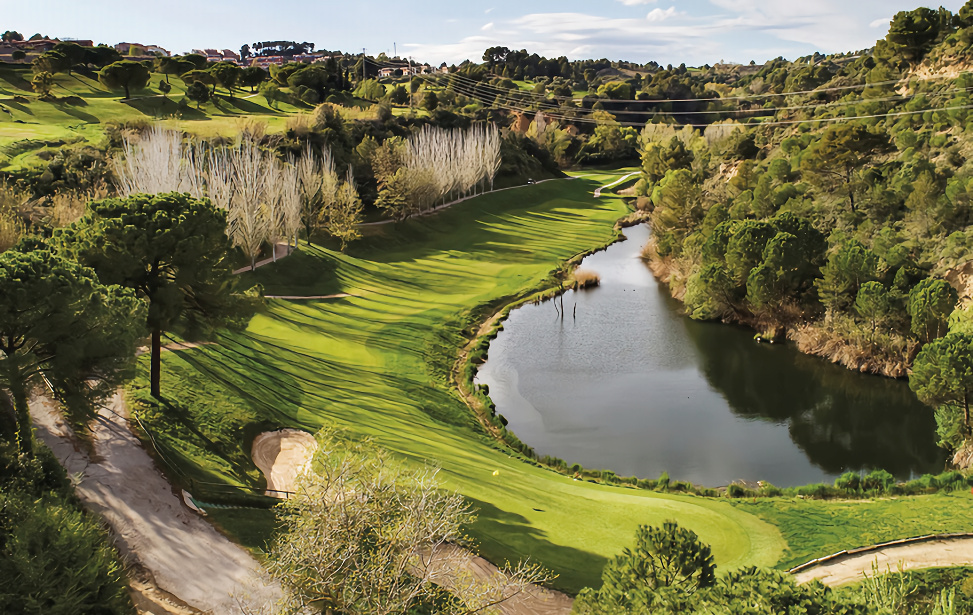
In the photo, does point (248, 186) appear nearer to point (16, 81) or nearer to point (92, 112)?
point (92, 112)

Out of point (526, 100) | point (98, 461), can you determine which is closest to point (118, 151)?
point (98, 461)

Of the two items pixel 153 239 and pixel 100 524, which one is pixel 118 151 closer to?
pixel 153 239

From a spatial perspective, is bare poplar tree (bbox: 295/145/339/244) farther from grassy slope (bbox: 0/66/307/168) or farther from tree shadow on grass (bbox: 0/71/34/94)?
tree shadow on grass (bbox: 0/71/34/94)

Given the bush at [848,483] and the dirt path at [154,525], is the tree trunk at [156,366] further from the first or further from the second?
the bush at [848,483]

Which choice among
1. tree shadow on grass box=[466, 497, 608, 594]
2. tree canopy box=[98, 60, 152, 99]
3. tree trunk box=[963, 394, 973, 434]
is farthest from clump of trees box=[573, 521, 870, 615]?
tree canopy box=[98, 60, 152, 99]

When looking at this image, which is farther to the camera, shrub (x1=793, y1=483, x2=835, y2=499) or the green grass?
shrub (x1=793, y1=483, x2=835, y2=499)

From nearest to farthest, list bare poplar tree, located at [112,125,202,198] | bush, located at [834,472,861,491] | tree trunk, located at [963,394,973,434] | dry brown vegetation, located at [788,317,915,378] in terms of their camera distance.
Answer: bush, located at [834,472,861,491], tree trunk, located at [963,394,973,434], dry brown vegetation, located at [788,317,915,378], bare poplar tree, located at [112,125,202,198]

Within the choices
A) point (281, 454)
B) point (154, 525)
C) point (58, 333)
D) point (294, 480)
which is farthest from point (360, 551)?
point (281, 454)
